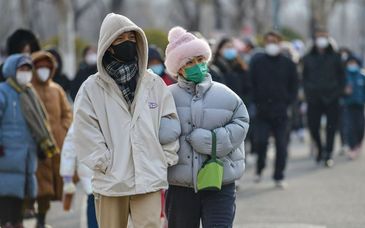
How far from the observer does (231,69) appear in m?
13.6

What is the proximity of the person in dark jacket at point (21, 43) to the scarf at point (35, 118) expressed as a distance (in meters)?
1.83

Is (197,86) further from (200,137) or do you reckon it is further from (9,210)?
(9,210)

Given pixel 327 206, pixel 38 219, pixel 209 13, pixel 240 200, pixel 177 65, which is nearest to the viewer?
pixel 177 65

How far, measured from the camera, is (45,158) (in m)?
9.84

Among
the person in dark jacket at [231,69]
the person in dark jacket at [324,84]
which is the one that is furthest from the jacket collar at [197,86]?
the person in dark jacket at [324,84]

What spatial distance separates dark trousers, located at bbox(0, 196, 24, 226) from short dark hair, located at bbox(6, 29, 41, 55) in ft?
7.47

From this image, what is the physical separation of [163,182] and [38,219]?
13.1 feet

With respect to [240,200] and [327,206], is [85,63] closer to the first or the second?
[240,200]

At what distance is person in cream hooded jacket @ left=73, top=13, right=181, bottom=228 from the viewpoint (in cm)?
651

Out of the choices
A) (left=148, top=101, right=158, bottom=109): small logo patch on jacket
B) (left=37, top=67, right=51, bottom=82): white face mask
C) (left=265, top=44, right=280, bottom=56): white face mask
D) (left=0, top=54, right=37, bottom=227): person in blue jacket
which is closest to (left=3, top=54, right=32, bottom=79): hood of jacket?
(left=0, top=54, right=37, bottom=227): person in blue jacket

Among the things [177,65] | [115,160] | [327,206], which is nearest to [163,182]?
[115,160]

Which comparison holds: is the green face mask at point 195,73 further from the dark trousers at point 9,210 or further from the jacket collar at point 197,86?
the dark trousers at point 9,210

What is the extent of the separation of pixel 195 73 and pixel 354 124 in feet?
35.9

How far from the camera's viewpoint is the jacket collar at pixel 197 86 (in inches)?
273
